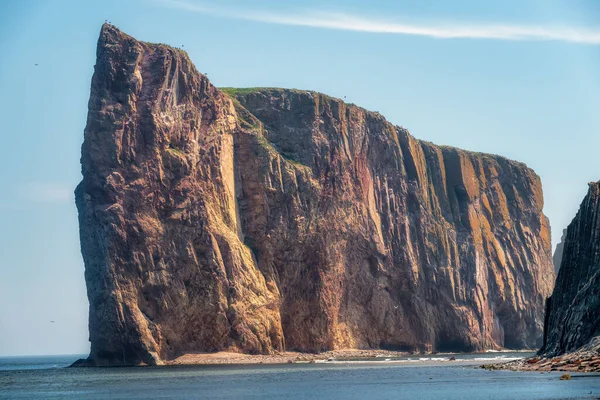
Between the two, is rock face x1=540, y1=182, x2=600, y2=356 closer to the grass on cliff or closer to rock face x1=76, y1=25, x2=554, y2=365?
rock face x1=76, y1=25, x2=554, y2=365

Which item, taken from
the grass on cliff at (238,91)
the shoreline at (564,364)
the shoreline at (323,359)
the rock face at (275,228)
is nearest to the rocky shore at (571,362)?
the shoreline at (564,364)

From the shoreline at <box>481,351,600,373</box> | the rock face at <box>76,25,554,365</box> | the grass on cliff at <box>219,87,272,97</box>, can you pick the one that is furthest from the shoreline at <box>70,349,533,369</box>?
the grass on cliff at <box>219,87,272,97</box>

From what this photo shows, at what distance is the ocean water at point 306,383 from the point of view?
63534mm

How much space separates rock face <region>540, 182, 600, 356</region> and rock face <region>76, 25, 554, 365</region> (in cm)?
4199

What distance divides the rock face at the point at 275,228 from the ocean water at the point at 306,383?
9470mm

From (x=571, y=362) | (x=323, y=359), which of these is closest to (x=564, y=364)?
(x=571, y=362)

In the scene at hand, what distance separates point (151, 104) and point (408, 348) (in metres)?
51.2

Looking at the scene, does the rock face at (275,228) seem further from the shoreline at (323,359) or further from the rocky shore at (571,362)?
the rocky shore at (571,362)

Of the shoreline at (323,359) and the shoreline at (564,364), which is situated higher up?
the shoreline at (323,359)

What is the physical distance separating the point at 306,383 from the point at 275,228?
51.0 meters

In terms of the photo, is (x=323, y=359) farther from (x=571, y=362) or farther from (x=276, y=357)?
(x=571, y=362)

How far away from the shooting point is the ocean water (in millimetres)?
63534

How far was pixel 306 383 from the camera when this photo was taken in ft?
262

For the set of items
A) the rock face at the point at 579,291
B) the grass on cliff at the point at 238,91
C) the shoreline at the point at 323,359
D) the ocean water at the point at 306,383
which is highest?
the grass on cliff at the point at 238,91
